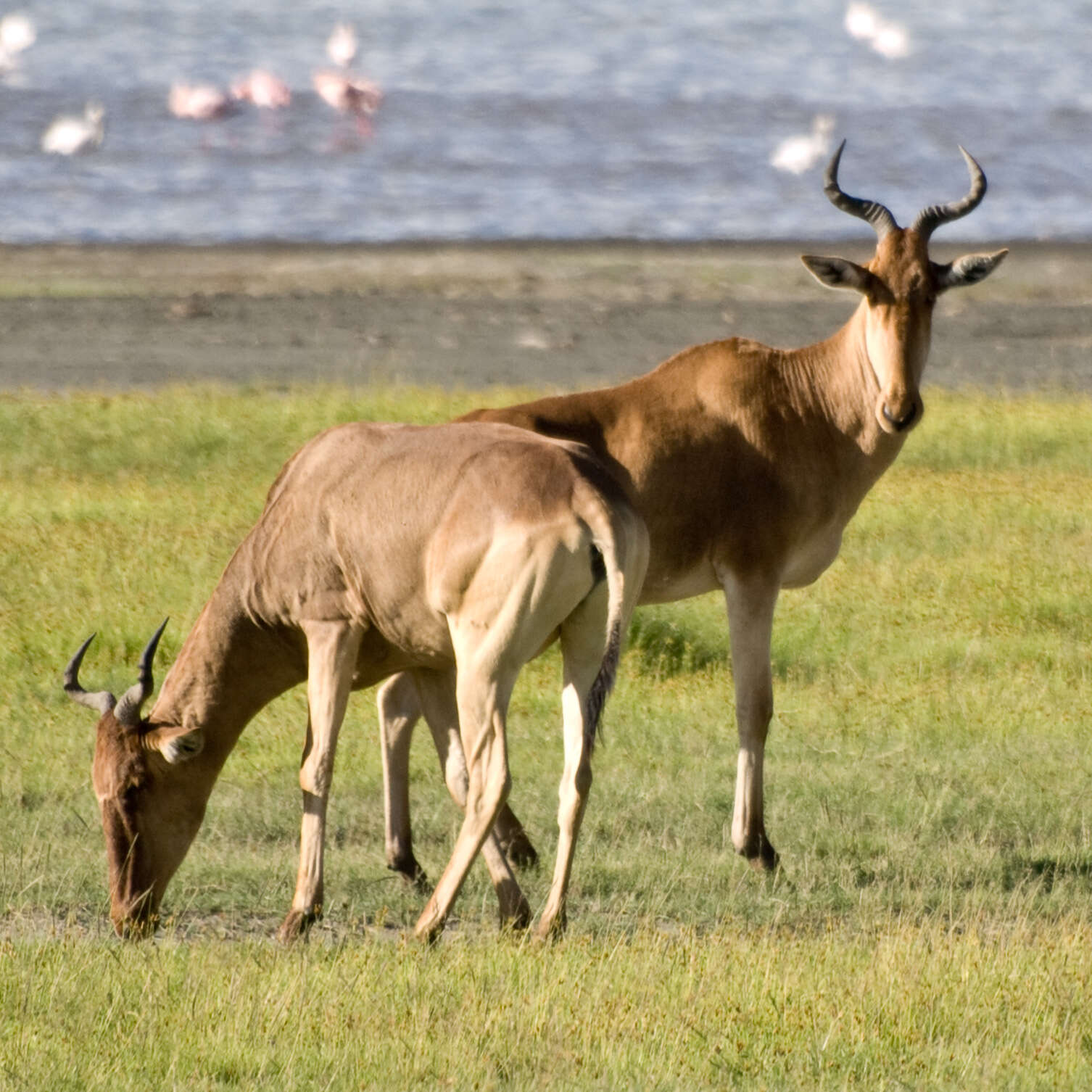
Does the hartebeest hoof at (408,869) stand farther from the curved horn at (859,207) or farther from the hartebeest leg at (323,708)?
the curved horn at (859,207)

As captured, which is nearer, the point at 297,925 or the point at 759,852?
the point at 297,925

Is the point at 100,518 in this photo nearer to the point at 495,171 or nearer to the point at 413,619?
the point at 413,619

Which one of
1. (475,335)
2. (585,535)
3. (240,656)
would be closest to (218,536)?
(240,656)

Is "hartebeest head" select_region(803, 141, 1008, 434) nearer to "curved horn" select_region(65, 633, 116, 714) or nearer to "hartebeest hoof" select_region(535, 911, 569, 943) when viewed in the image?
"hartebeest hoof" select_region(535, 911, 569, 943)

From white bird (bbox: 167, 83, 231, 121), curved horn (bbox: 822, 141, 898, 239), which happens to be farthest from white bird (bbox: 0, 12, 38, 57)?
curved horn (bbox: 822, 141, 898, 239)

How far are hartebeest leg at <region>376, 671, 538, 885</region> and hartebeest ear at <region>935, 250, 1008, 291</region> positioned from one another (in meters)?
2.67

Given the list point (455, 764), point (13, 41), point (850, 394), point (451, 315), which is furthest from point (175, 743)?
point (13, 41)

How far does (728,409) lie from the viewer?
903cm

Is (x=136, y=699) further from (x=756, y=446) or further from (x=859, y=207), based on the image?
(x=859, y=207)

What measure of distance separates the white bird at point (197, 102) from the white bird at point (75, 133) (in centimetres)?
293

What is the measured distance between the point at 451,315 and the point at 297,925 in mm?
21741

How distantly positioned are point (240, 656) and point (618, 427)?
2.06m

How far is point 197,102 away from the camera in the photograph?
2354 inches

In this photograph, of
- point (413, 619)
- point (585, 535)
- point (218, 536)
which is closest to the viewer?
point (585, 535)
